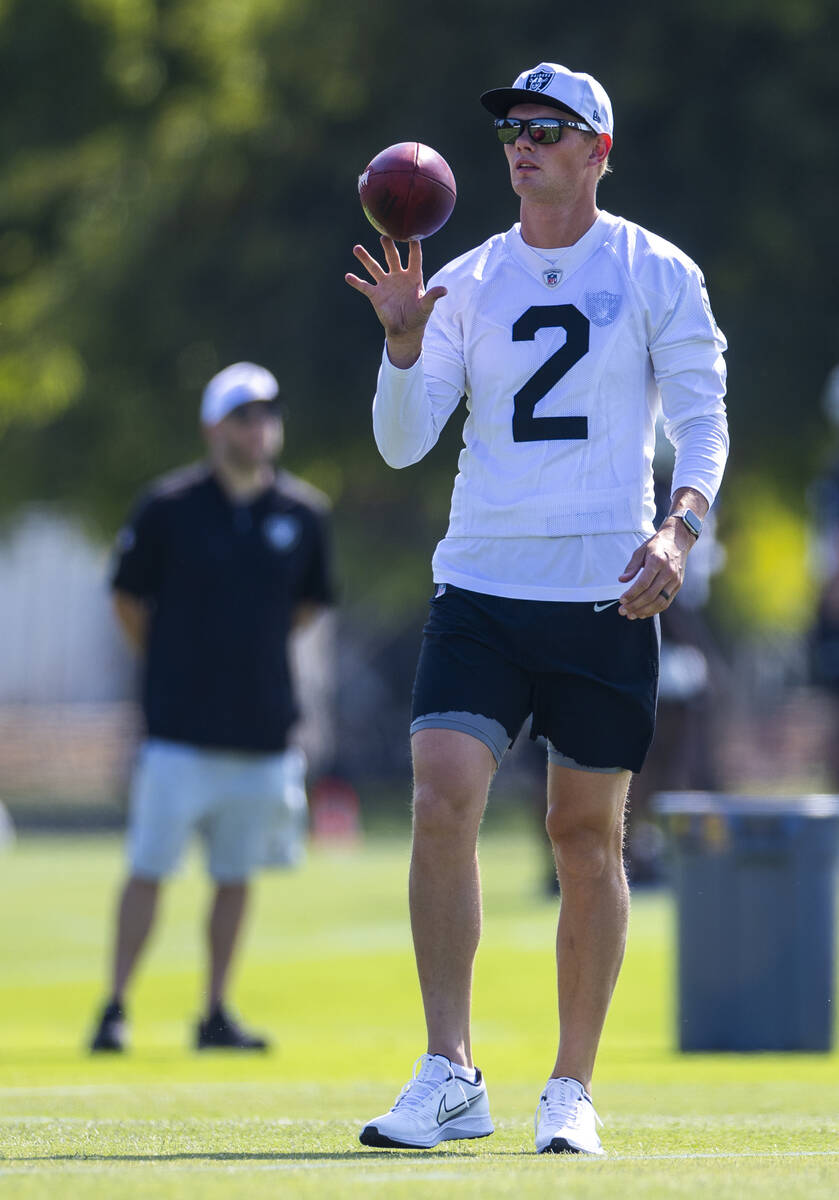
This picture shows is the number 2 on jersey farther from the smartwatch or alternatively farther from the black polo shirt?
the black polo shirt

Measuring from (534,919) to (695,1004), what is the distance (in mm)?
5369

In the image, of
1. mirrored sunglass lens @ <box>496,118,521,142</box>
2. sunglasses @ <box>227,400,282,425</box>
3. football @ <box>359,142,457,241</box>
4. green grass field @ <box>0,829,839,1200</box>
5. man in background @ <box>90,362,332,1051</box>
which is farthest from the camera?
sunglasses @ <box>227,400,282,425</box>

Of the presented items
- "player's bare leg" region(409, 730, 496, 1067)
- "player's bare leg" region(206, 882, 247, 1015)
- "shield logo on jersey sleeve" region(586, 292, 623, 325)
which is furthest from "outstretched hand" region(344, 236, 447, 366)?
"player's bare leg" region(206, 882, 247, 1015)

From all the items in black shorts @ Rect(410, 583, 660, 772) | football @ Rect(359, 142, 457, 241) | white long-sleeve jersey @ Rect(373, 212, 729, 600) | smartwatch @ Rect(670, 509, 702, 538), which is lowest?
black shorts @ Rect(410, 583, 660, 772)

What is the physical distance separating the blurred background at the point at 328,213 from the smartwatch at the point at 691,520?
31.6 feet

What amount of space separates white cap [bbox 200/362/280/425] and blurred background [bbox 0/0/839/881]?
6.11 meters

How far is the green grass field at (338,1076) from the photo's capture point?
14.8ft

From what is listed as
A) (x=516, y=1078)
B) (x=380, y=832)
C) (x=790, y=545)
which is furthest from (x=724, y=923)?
(x=790, y=545)

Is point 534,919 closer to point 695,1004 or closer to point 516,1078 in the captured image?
point 695,1004

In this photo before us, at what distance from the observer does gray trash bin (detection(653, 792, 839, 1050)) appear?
848 centimetres

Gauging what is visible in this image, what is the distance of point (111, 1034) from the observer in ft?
28.2

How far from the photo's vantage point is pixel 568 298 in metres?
5.38

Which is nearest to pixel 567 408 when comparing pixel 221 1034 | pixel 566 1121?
pixel 566 1121

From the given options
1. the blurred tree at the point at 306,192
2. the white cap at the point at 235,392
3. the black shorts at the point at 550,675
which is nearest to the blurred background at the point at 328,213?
the blurred tree at the point at 306,192
